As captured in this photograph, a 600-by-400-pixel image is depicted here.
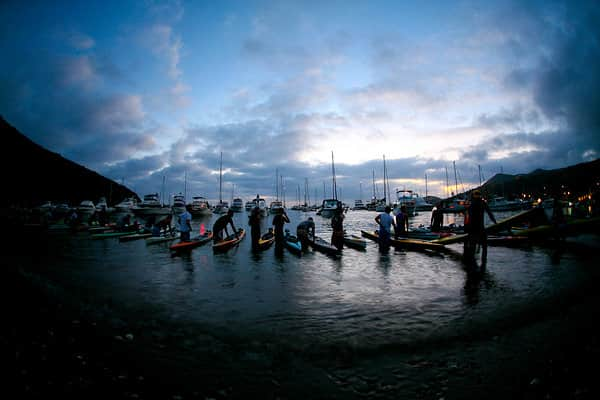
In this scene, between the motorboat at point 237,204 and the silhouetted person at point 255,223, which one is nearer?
the silhouetted person at point 255,223

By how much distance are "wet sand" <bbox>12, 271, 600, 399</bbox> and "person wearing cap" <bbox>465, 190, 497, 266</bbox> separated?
5.76 m

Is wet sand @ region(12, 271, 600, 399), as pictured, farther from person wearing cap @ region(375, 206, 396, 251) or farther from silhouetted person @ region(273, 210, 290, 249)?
silhouetted person @ region(273, 210, 290, 249)

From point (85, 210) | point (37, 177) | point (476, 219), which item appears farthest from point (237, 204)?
point (476, 219)

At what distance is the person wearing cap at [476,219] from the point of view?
1072 centimetres

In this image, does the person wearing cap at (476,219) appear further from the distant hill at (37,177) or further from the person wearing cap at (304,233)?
the distant hill at (37,177)

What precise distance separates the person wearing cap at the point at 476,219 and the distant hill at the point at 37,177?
7951 cm

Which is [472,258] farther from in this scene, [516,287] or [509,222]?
[509,222]

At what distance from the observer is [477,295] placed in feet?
23.9

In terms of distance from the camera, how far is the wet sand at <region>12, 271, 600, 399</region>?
330cm

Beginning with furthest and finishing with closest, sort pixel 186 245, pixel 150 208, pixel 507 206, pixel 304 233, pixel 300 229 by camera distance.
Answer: pixel 507 206
pixel 150 208
pixel 300 229
pixel 304 233
pixel 186 245

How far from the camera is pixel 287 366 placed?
13.3 feet

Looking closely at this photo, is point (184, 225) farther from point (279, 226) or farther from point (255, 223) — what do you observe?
point (279, 226)

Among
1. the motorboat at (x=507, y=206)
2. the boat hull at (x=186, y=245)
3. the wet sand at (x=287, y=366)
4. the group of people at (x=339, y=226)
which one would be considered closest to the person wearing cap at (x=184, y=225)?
the group of people at (x=339, y=226)

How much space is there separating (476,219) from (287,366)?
378 inches
